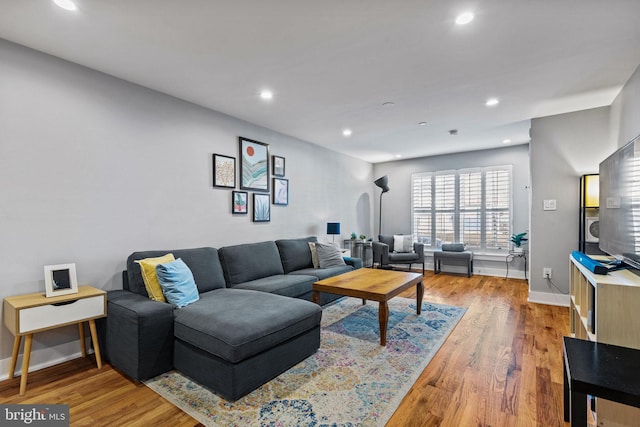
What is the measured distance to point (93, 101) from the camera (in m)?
2.66

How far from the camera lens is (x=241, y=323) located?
6.78 feet

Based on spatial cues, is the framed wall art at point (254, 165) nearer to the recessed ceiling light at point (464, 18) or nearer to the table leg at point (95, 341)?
the table leg at point (95, 341)

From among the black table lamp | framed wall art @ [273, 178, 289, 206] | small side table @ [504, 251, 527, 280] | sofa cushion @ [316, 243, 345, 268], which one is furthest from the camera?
small side table @ [504, 251, 527, 280]

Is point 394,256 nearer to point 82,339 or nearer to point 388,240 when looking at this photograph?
point 388,240

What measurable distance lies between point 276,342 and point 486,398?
145 centimetres

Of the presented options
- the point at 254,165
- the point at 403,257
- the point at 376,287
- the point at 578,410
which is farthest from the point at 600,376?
the point at 403,257

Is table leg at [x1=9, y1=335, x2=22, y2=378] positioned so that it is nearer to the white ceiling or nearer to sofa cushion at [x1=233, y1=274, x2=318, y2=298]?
sofa cushion at [x1=233, y1=274, x2=318, y2=298]

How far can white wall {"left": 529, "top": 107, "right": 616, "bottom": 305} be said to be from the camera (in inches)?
146

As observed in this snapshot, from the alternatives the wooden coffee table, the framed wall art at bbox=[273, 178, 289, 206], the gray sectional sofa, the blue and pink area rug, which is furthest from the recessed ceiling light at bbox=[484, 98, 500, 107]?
the gray sectional sofa

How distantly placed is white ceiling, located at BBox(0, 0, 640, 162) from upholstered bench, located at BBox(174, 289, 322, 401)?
203 cm

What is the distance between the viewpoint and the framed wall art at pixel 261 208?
4180mm

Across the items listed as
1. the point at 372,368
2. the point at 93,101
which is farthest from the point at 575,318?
the point at 93,101

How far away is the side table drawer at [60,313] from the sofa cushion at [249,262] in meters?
1.31

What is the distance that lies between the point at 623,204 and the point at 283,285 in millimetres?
2940
